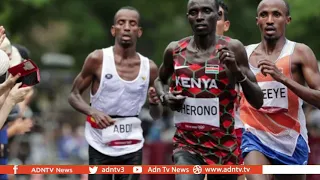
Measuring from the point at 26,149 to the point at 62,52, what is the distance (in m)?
7.93

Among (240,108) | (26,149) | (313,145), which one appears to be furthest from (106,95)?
(26,149)

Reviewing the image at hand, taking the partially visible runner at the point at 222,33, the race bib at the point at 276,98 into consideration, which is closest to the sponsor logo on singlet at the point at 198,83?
the race bib at the point at 276,98

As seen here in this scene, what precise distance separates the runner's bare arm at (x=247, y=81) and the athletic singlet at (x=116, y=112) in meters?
2.35

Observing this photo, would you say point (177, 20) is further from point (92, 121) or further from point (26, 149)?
point (92, 121)

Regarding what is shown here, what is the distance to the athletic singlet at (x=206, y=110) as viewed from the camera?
35.2ft

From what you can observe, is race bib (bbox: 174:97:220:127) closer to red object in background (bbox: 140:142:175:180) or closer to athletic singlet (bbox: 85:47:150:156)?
athletic singlet (bbox: 85:47:150:156)

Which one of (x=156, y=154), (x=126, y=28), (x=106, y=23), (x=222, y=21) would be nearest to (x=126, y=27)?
(x=126, y=28)

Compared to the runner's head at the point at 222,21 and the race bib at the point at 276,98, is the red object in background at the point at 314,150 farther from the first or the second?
the race bib at the point at 276,98

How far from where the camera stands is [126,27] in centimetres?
1296

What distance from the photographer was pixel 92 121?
42.2ft

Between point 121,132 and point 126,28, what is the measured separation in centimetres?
128


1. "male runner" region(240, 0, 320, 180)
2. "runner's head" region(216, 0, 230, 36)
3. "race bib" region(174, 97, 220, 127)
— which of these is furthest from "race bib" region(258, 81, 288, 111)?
"runner's head" region(216, 0, 230, 36)

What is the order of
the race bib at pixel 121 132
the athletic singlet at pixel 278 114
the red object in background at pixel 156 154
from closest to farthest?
the athletic singlet at pixel 278 114 → the race bib at pixel 121 132 → the red object in background at pixel 156 154

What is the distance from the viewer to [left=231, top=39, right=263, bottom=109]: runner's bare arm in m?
10.5
